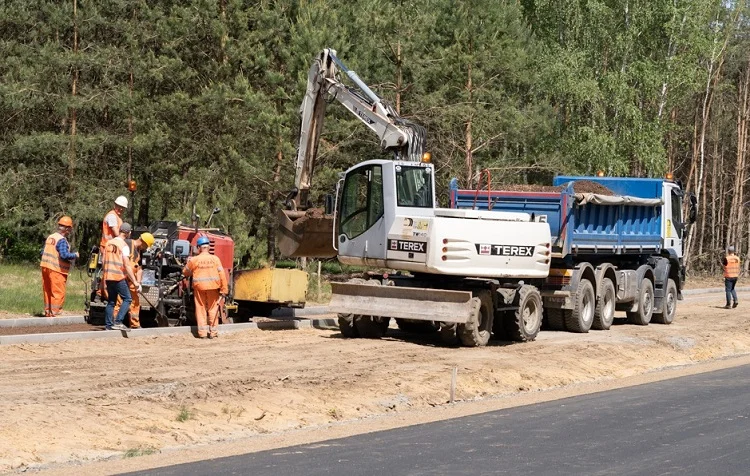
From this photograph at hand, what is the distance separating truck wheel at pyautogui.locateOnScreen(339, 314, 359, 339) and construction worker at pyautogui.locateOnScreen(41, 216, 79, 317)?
187 inches

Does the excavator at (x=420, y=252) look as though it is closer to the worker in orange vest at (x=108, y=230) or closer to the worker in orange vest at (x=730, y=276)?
the worker in orange vest at (x=108, y=230)

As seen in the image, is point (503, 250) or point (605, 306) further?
point (605, 306)

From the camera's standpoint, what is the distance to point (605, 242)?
2397 cm

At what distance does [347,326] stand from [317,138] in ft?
14.1

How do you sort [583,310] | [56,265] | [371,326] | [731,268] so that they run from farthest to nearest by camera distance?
1. [731,268]
2. [583,310]
3. [371,326]
4. [56,265]

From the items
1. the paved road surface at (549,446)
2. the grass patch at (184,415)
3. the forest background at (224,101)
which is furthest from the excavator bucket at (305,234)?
the forest background at (224,101)

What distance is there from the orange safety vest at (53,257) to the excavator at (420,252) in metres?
4.03

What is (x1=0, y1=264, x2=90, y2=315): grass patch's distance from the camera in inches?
870

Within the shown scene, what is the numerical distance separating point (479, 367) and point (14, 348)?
22.2 ft

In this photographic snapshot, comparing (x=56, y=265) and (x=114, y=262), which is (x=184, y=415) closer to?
(x=114, y=262)

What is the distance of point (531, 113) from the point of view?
4216 cm

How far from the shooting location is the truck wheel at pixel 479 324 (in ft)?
64.2

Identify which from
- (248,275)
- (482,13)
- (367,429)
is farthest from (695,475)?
(482,13)

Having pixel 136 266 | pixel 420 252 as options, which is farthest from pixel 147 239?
pixel 420 252
